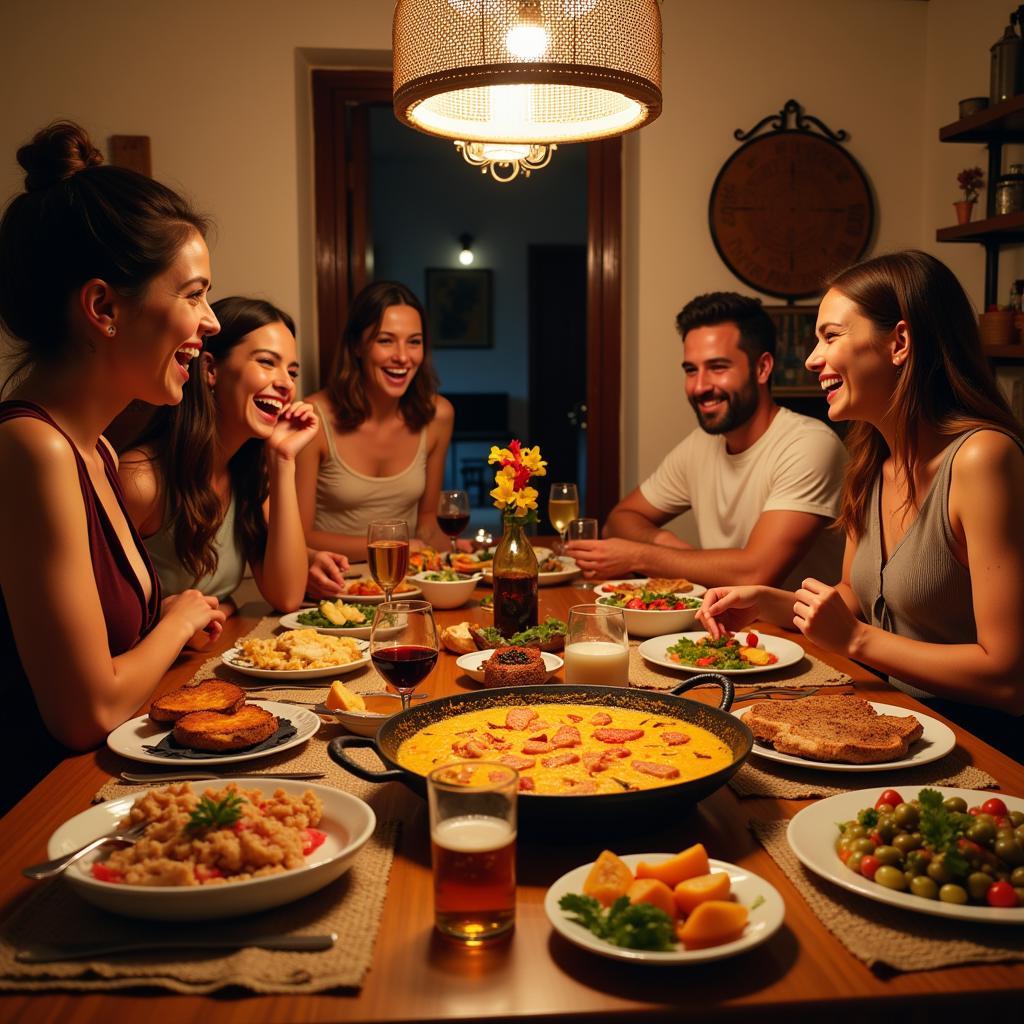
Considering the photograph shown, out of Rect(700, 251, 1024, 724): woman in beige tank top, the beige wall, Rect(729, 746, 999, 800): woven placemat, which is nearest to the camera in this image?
Rect(729, 746, 999, 800): woven placemat

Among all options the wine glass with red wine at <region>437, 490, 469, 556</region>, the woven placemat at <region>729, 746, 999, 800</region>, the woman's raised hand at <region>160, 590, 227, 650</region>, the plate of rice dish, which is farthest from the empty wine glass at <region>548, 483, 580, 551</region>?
the woven placemat at <region>729, 746, 999, 800</region>

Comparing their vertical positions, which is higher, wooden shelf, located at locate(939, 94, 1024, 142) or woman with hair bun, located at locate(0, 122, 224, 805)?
wooden shelf, located at locate(939, 94, 1024, 142)

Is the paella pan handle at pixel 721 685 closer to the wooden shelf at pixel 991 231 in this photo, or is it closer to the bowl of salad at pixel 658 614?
the bowl of salad at pixel 658 614

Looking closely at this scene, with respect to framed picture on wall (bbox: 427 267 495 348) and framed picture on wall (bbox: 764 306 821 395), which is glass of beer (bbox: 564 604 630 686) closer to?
framed picture on wall (bbox: 764 306 821 395)

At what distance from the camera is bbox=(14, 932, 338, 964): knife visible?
88 centimetres

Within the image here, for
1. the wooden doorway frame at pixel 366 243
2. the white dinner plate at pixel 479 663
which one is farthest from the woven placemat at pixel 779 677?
the wooden doorway frame at pixel 366 243

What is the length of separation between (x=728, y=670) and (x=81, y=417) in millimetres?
1215

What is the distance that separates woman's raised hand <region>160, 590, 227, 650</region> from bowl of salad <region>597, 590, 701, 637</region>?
783 millimetres

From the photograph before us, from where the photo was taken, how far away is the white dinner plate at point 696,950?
833 mm

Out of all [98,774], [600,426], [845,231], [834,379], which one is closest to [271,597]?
[98,774]

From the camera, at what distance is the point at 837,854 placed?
105 centimetres

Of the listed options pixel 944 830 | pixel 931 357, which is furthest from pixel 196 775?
pixel 931 357

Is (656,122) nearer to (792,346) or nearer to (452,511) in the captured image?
(792,346)

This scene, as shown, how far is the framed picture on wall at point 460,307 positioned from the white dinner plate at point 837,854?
9.34 meters
